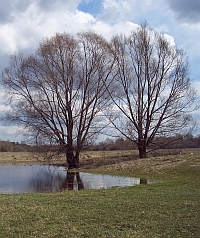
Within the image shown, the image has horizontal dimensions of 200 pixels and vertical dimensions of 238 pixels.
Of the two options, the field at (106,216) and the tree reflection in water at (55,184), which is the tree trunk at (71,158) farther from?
the field at (106,216)

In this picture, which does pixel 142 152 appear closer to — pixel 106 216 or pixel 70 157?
pixel 70 157

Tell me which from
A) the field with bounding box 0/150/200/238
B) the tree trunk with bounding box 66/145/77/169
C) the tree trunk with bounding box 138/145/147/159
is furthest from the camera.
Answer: the tree trunk with bounding box 138/145/147/159

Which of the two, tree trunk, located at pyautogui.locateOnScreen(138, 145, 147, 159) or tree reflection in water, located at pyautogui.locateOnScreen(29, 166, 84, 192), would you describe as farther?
tree trunk, located at pyautogui.locateOnScreen(138, 145, 147, 159)

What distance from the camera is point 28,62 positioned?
31828mm

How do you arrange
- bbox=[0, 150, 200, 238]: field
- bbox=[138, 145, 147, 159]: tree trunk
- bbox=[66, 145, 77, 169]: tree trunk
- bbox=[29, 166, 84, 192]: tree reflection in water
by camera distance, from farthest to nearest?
bbox=[138, 145, 147, 159]: tree trunk → bbox=[66, 145, 77, 169]: tree trunk → bbox=[29, 166, 84, 192]: tree reflection in water → bbox=[0, 150, 200, 238]: field

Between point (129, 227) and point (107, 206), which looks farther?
point (107, 206)

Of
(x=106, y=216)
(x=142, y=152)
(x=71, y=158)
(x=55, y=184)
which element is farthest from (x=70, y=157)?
(x=106, y=216)

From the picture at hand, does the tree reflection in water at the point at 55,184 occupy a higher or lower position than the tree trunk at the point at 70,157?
lower

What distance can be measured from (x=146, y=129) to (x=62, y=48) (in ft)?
39.0

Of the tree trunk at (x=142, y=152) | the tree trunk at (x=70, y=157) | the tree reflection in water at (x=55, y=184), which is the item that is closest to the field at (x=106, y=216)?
the tree reflection in water at (x=55, y=184)

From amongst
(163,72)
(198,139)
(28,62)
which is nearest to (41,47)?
(28,62)

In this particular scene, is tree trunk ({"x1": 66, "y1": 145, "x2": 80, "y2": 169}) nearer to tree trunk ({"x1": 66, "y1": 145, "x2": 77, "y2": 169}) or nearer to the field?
tree trunk ({"x1": 66, "y1": 145, "x2": 77, "y2": 169})

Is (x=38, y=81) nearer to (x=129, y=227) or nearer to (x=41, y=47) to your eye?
(x=41, y=47)

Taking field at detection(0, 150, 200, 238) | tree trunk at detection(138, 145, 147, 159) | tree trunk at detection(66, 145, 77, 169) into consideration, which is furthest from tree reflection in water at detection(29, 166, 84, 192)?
tree trunk at detection(138, 145, 147, 159)
